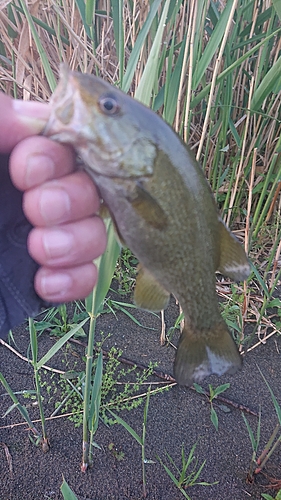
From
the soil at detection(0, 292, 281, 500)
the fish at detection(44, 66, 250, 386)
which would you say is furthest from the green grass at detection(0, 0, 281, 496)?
the fish at detection(44, 66, 250, 386)

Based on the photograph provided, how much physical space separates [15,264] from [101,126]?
462mm

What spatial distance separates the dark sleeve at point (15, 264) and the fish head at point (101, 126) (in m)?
0.28

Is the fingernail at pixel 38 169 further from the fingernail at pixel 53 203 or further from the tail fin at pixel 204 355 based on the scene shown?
the tail fin at pixel 204 355

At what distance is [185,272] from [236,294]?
3.95 feet

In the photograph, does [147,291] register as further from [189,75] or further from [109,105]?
[189,75]

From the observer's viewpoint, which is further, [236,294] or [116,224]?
[236,294]

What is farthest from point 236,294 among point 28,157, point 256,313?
point 28,157

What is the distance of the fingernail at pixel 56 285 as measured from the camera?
787 millimetres

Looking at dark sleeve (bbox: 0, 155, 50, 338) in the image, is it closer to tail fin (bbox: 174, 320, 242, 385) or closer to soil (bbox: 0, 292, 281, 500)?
tail fin (bbox: 174, 320, 242, 385)

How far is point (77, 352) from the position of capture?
5.49ft

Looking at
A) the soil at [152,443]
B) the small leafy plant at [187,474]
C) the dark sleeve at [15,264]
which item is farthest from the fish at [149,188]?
the soil at [152,443]

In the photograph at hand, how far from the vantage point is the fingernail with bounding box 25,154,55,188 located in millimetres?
666

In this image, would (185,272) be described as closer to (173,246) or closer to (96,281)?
(173,246)

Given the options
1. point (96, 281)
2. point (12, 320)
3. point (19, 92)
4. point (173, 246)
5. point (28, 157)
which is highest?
point (19, 92)
